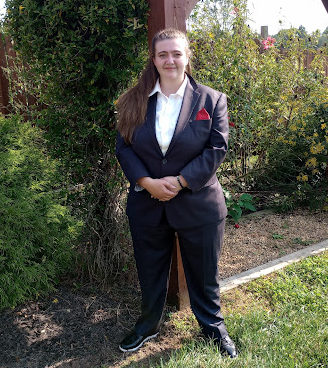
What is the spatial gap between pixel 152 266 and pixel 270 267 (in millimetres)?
1572

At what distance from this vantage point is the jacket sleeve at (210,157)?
2.35 metres

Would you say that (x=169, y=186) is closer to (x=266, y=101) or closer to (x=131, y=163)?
(x=131, y=163)

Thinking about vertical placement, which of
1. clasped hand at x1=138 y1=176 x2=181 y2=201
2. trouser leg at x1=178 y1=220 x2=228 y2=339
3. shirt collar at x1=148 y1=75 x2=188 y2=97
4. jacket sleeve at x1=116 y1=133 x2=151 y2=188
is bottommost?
trouser leg at x1=178 y1=220 x2=228 y2=339

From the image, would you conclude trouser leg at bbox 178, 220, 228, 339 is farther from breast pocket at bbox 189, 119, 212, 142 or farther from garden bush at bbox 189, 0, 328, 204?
garden bush at bbox 189, 0, 328, 204

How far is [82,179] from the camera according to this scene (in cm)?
343

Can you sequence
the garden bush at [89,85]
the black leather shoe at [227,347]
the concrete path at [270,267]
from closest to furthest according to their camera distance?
the black leather shoe at [227,347] → the garden bush at [89,85] → the concrete path at [270,267]

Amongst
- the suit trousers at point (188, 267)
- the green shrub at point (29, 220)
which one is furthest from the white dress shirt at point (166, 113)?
the green shrub at point (29, 220)

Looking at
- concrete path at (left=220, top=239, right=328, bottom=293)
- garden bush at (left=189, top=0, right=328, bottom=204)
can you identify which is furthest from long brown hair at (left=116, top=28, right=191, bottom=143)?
garden bush at (left=189, top=0, right=328, bottom=204)

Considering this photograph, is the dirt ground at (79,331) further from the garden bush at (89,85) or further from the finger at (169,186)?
the finger at (169,186)

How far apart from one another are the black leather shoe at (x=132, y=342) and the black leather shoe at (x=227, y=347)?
1.68 ft

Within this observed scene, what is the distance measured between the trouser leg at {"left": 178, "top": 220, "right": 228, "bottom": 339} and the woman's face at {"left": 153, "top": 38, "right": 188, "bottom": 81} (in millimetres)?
909

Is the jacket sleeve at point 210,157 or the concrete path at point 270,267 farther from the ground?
the jacket sleeve at point 210,157

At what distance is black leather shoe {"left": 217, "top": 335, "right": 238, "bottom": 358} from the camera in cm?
259

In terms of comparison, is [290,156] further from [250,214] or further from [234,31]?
[234,31]
